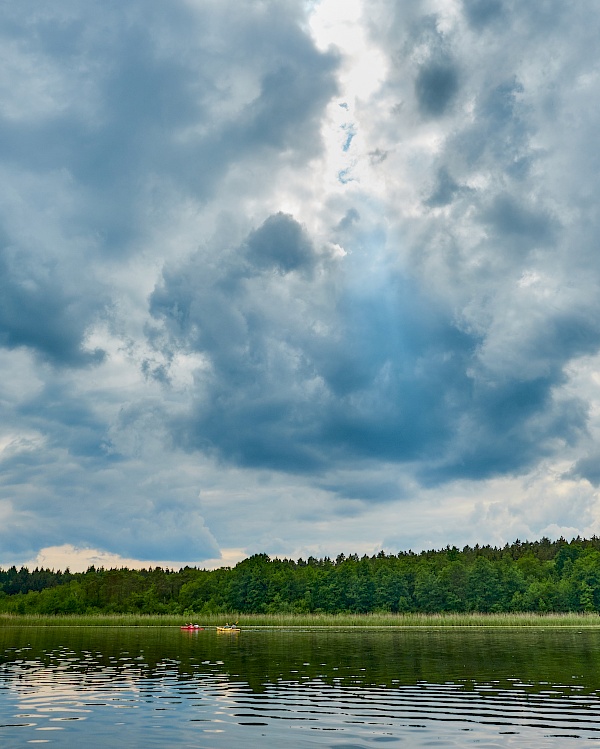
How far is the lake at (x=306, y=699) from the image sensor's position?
2631cm

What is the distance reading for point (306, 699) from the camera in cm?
3591

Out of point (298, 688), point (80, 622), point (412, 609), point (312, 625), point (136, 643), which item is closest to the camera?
point (298, 688)

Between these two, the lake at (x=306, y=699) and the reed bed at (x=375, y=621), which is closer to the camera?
the lake at (x=306, y=699)

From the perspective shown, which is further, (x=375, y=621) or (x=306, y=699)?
(x=375, y=621)

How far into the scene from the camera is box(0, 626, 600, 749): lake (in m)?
26.3

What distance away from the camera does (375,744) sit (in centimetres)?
2478

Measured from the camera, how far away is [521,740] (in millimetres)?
25328

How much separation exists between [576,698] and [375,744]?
49.4 ft

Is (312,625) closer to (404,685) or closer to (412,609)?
(412,609)

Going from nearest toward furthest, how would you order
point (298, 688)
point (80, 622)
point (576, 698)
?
point (576, 698)
point (298, 688)
point (80, 622)

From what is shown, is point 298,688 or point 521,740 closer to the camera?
point 521,740

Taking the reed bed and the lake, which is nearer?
the lake

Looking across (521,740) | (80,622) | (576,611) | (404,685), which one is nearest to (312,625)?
(80,622)

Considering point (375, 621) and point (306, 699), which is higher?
point (375, 621)
